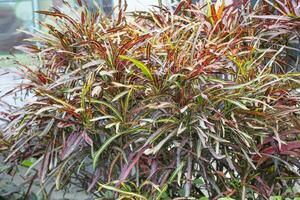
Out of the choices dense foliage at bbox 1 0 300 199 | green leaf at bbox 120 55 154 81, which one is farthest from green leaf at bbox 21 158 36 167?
green leaf at bbox 120 55 154 81

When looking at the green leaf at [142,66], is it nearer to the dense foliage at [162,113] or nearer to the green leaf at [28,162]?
the dense foliage at [162,113]

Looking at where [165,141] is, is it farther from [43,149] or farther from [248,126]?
[43,149]

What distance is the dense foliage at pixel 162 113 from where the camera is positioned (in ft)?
8.06

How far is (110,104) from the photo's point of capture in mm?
2574

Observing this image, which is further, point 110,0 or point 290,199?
point 110,0

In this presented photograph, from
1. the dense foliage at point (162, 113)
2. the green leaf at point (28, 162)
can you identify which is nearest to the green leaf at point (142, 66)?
the dense foliage at point (162, 113)

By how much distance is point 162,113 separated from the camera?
247 centimetres

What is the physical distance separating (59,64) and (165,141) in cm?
84

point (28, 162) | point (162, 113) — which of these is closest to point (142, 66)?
point (162, 113)

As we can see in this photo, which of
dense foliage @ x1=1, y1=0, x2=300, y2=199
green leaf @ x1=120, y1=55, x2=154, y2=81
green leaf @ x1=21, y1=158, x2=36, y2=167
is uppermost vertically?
green leaf @ x1=120, y1=55, x2=154, y2=81

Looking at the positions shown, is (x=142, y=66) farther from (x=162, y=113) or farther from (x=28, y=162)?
(x=28, y=162)

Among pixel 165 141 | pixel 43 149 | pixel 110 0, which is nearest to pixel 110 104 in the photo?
pixel 165 141

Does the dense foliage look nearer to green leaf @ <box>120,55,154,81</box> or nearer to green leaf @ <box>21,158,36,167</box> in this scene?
green leaf @ <box>120,55,154,81</box>

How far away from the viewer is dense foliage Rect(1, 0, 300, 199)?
2457 mm
